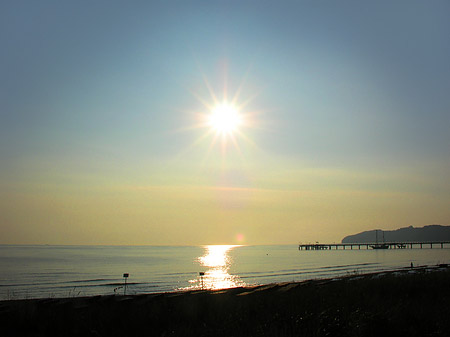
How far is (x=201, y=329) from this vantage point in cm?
987

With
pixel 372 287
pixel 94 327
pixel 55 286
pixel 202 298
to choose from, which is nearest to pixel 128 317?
pixel 94 327

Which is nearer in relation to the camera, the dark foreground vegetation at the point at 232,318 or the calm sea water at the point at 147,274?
the dark foreground vegetation at the point at 232,318

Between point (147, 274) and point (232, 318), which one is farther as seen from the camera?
point (147, 274)

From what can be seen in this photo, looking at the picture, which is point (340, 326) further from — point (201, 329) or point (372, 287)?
point (372, 287)

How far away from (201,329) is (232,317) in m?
1.55

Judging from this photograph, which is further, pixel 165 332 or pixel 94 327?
pixel 94 327

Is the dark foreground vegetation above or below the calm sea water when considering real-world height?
above

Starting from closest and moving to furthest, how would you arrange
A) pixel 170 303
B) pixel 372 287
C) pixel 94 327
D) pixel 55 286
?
pixel 94 327 → pixel 170 303 → pixel 372 287 → pixel 55 286

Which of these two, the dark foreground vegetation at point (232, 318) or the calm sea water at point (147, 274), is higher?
the dark foreground vegetation at point (232, 318)

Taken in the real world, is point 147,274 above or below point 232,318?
below

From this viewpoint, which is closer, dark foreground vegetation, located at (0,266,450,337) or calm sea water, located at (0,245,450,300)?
dark foreground vegetation, located at (0,266,450,337)

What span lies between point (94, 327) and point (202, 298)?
18.0ft

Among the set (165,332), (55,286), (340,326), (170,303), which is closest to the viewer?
(340,326)

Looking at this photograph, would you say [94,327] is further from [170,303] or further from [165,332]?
[170,303]
